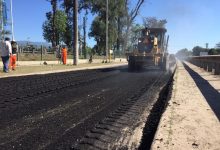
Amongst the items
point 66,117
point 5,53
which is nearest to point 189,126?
point 66,117

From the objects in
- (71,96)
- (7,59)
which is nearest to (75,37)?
(7,59)

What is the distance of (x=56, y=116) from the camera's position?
688cm

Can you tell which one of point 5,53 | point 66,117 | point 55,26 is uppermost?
point 55,26

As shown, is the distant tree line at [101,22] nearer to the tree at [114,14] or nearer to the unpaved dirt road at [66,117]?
the tree at [114,14]

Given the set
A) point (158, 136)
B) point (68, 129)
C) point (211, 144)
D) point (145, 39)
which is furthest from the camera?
point (145, 39)

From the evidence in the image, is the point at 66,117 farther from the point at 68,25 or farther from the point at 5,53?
the point at 68,25

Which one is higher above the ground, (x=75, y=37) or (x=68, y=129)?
(x=75, y=37)

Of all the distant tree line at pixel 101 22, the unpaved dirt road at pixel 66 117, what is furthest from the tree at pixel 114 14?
the unpaved dirt road at pixel 66 117

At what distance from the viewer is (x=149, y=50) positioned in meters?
25.4

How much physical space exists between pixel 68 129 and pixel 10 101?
3.30 meters

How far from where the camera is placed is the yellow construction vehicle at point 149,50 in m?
24.6

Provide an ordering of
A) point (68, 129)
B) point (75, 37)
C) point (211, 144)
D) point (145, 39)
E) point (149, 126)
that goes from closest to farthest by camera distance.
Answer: point (211, 144), point (68, 129), point (149, 126), point (145, 39), point (75, 37)

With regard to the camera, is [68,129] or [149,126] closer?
[68,129]

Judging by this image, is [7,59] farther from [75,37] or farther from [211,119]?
[211,119]
